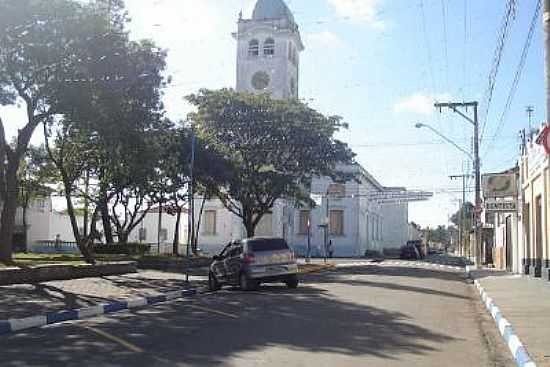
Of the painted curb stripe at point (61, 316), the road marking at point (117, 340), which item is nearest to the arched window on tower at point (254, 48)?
the painted curb stripe at point (61, 316)

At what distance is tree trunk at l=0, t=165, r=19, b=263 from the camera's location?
23.6 meters

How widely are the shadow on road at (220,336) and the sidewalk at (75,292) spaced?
1.95 meters

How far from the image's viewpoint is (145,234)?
266 ft

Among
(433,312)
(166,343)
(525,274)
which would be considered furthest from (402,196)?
(166,343)

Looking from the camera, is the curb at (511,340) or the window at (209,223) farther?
the window at (209,223)

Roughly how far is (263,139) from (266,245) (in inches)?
653

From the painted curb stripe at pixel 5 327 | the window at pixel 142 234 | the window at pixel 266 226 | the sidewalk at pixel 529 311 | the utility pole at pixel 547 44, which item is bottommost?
the painted curb stripe at pixel 5 327

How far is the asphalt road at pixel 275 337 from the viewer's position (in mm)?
9266

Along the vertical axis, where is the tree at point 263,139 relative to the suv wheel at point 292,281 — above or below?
above

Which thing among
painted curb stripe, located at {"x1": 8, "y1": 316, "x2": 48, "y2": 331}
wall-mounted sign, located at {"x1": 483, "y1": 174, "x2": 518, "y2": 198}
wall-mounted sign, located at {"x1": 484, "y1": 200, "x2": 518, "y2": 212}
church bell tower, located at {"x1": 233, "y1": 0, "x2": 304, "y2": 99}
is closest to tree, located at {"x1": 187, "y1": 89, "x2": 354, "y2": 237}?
wall-mounted sign, located at {"x1": 483, "y1": 174, "x2": 518, "y2": 198}

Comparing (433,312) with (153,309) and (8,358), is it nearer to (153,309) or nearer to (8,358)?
(153,309)

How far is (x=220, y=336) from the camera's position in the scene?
36.9 ft

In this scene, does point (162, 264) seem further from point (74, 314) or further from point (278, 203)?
point (278, 203)

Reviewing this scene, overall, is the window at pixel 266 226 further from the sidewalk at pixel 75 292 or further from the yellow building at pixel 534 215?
the sidewalk at pixel 75 292
